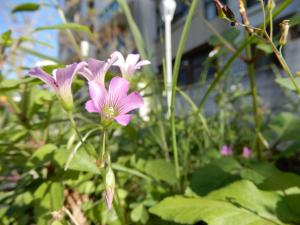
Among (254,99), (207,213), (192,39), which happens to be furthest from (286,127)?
(192,39)

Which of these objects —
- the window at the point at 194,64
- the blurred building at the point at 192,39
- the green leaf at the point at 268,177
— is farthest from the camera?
the window at the point at 194,64

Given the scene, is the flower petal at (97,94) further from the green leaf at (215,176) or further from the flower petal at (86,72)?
the green leaf at (215,176)

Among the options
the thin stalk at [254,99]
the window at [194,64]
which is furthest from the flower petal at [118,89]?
the window at [194,64]

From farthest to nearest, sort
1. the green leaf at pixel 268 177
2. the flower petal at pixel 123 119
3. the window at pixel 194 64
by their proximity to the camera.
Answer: the window at pixel 194 64 → the green leaf at pixel 268 177 → the flower petal at pixel 123 119

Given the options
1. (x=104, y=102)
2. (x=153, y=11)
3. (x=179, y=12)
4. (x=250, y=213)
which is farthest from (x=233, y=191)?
(x=153, y=11)

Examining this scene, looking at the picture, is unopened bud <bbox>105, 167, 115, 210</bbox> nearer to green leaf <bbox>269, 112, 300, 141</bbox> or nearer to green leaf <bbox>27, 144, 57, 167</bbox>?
green leaf <bbox>27, 144, 57, 167</bbox>

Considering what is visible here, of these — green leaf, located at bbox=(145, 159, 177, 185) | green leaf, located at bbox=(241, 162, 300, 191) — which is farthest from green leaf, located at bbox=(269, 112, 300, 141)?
green leaf, located at bbox=(145, 159, 177, 185)

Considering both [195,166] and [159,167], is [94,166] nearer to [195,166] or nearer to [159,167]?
[159,167]
